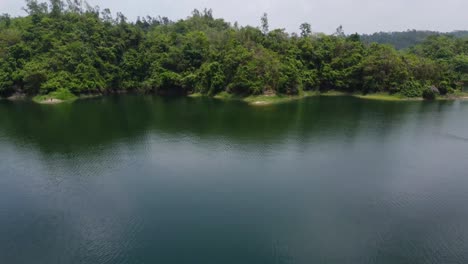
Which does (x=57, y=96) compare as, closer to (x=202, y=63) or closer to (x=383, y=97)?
(x=202, y=63)

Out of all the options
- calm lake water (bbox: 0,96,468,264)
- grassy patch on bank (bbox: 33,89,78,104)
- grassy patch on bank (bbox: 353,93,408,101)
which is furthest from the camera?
grassy patch on bank (bbox: 33,89,78,104)

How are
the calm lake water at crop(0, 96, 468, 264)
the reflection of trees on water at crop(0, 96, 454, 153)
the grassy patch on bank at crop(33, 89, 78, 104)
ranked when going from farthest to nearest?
the grassy patch on bank at crop(33, 89, 78, 104)
the reflection of trees on water at crop(0, 96, 454, 153)
the calm lake water at crop(0, 96, 468, 264)

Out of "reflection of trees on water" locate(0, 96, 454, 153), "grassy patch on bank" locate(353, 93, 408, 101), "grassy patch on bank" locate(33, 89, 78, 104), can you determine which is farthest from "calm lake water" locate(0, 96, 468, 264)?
"grassy patch on bank" locate(33, 89, 78, 104)

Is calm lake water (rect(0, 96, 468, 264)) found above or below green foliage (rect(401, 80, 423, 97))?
below

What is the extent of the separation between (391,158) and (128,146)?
23013 millimetres

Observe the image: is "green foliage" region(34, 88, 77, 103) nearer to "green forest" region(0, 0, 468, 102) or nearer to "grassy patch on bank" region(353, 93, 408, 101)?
"green forest" region(0, 0, 468, 102)

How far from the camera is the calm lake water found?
15.0m

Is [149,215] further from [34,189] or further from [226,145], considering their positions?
[226,145]

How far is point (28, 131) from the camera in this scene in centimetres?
3512

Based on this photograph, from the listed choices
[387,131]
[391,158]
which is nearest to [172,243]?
[391,158]

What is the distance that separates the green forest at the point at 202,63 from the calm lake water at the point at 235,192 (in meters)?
21.0

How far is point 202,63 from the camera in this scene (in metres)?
66.6

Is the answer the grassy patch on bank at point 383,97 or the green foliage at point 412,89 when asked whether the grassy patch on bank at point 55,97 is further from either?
the green foliage at point 412,89

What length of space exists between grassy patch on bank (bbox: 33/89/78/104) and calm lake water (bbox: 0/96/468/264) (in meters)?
19.3
